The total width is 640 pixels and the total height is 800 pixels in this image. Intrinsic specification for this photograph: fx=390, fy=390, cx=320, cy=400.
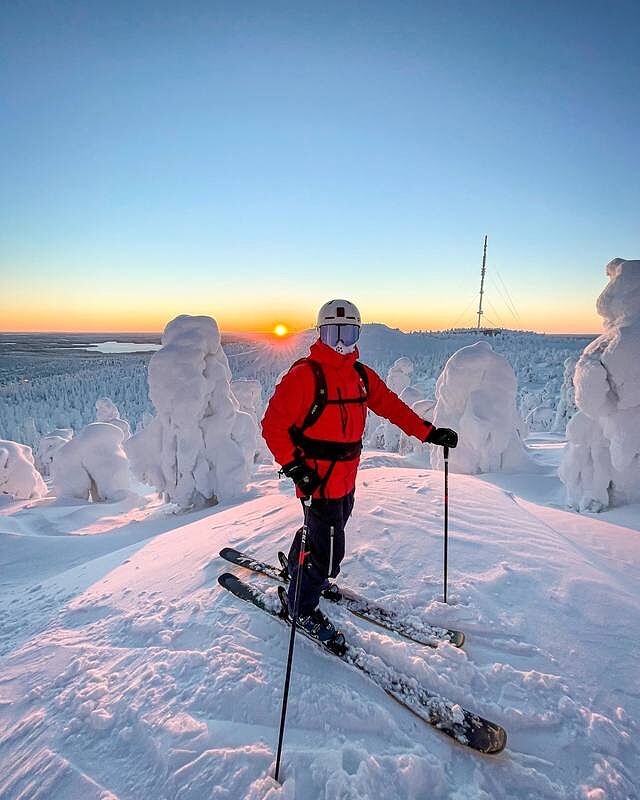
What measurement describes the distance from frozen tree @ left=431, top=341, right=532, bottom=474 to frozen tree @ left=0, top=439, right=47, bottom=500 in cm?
2560

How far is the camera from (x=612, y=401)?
9.52 meters

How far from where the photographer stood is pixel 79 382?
107000 mm

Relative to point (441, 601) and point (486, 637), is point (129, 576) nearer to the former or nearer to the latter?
point (441, 601)

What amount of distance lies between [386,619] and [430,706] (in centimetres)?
88

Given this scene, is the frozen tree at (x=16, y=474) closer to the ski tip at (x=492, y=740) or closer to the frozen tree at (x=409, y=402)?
the frozen tree at (x=409, y=402)

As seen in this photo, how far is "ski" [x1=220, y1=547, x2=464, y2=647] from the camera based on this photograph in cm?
304

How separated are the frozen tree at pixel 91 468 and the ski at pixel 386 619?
69.8ft

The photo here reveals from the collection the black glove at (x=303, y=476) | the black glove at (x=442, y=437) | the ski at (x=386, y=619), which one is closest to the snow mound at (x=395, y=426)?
the black glove at (x=442, y=437)

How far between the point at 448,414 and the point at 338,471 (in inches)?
553

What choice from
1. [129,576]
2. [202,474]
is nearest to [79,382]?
[202,474]

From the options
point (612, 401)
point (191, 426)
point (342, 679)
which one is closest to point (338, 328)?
A: point (342, 679)

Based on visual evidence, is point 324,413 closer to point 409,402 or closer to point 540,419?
point 409,402

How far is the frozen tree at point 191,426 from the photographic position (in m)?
14.1

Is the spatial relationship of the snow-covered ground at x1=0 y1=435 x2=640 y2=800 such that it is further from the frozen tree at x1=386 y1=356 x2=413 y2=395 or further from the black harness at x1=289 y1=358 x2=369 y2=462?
the frozen tree at x1=386 y1=356 x2=413 y2=395
